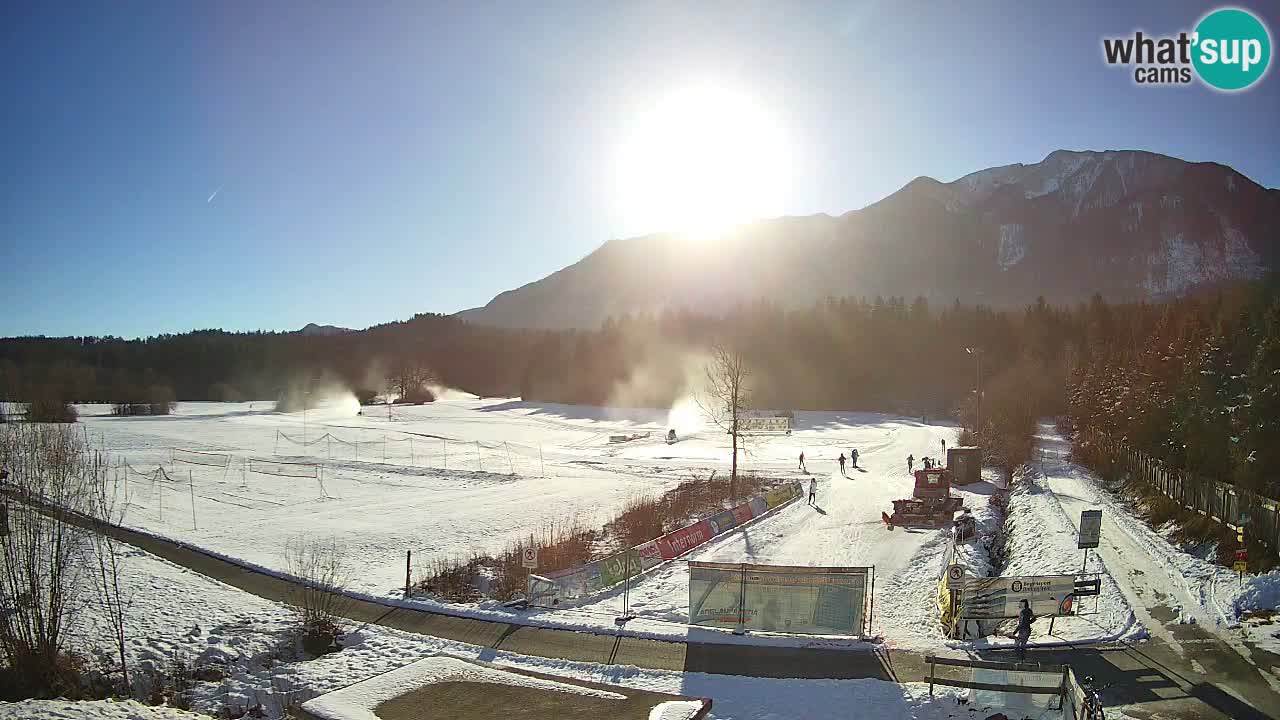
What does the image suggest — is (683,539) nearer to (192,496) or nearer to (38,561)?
(38,561)

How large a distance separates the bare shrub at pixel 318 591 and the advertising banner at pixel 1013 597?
1580cm

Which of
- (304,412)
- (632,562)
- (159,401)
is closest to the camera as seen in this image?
(632,562)

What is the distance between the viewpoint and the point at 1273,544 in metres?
20.5

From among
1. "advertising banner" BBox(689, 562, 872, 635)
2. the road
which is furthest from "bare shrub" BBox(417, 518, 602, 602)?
the road

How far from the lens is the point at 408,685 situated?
44.1 ft

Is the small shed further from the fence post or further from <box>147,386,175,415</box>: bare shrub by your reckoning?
<box>147,386,175,415</box>: bare shrub

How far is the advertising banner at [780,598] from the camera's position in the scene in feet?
57.0

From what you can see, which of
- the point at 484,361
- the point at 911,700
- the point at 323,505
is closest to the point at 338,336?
the point at 484,361

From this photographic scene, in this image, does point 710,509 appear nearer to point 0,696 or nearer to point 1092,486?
point 1092,486

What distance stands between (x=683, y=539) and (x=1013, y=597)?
1205cm

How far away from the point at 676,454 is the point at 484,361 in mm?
111354

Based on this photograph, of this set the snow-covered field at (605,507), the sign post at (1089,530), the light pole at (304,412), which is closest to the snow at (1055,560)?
the snow-covered field at (605,507)

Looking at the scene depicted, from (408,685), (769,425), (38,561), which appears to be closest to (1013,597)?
(408,685)

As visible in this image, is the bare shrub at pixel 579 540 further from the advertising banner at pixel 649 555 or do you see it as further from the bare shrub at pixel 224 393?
the bare shrub at pixel 224 393
